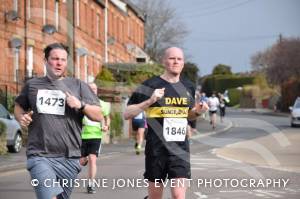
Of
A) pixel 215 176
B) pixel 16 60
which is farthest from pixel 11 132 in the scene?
pixel 16 60

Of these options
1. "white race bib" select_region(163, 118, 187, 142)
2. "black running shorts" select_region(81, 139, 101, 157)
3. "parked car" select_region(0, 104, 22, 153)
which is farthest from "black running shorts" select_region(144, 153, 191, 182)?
"parked car" select_region(0, 104, 22, 153)

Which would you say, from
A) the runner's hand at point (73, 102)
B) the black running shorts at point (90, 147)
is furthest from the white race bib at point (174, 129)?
the black running shorts at point (90, 147)

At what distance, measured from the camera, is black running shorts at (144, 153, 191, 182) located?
751 centimetres

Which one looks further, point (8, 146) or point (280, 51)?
point (280, 51)

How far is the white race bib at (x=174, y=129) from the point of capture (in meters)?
7.56

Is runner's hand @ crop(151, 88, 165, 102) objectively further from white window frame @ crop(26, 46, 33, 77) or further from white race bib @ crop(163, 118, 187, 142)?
white window frame @ crop(26, 46, 33, 77)

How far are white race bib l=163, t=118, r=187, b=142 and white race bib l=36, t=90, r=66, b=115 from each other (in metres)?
1.24

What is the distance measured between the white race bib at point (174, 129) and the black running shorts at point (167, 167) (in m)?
0.20

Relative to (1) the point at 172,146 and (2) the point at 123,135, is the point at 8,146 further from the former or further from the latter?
(1) the point at 172,146

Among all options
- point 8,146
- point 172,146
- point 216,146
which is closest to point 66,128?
point 172,146

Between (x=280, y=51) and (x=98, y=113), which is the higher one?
(x=280, y=51)

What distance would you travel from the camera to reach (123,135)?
29531 mm

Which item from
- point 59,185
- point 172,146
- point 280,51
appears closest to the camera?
point 59,185

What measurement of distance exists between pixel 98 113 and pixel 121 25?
4767 cm
